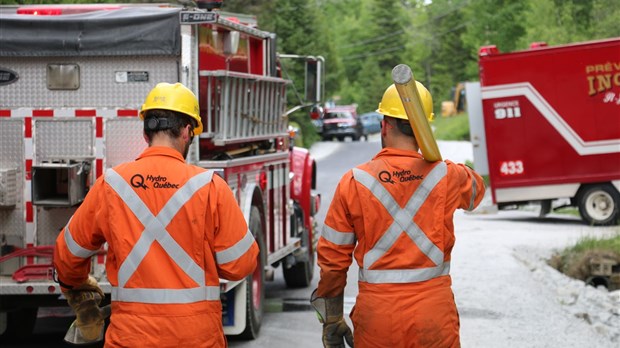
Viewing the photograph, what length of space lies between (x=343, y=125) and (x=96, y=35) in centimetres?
5298

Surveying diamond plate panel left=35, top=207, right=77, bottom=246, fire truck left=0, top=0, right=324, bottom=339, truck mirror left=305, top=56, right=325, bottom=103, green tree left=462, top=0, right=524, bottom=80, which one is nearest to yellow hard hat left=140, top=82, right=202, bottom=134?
fire truck left=0, top=0, right=324, bottom=339

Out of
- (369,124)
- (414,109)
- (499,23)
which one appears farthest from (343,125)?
(414,109)

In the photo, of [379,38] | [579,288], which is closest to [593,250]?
[579,288]

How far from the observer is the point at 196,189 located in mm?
4980

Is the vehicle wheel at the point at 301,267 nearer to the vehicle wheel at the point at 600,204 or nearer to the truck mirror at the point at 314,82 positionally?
the truck mirror at the point at 314,82

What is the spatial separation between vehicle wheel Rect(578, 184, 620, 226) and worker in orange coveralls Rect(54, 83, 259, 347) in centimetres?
1797

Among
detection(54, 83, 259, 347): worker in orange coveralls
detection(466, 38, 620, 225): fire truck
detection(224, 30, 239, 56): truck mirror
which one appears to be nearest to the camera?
detection(54, 83, 259, 347): worker in orange coveralls

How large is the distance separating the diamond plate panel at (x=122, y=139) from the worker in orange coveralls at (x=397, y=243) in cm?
400

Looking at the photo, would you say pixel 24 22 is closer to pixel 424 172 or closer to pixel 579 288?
pixel 424 172

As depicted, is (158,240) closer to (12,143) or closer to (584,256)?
(12,143)

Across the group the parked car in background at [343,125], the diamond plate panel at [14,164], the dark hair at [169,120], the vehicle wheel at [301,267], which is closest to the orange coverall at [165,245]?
the dark hair at [169,120]

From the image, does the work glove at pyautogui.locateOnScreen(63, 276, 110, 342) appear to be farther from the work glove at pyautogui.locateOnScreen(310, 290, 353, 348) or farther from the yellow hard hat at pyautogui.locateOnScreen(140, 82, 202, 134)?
the work glove at pyautogui.locateOnScreen(310, 290, 353, 348)

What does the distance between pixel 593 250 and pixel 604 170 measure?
517cm

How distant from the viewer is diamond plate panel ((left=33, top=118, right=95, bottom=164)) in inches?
361
